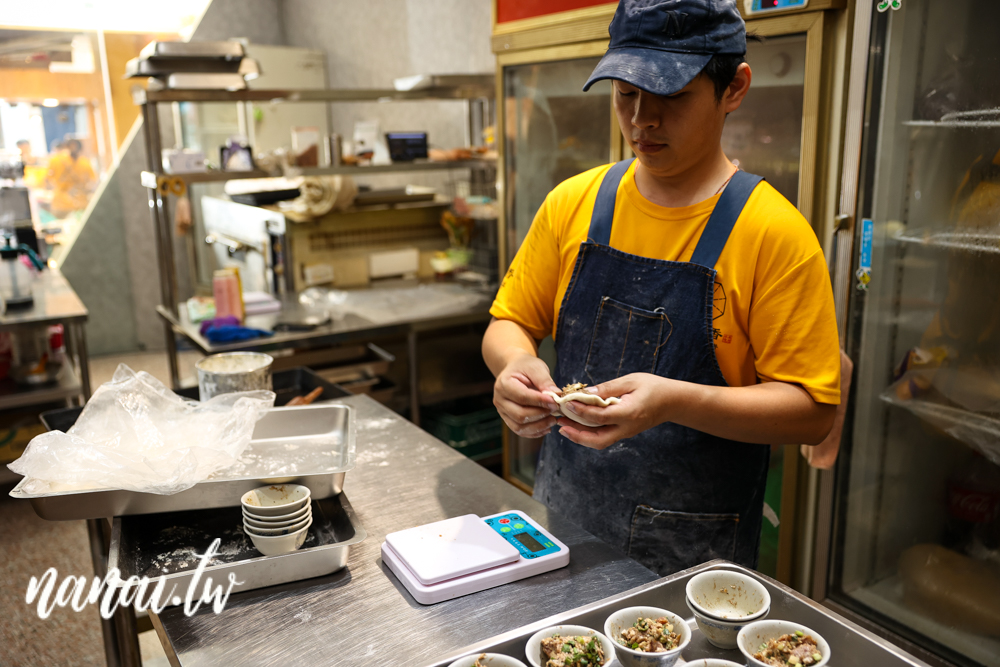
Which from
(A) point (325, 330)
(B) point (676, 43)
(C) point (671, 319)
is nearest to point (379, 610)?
(C) point (671, 319)

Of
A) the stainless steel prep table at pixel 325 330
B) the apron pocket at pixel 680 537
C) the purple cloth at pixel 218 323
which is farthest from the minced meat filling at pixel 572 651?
the purple cloth at pixel 218 323

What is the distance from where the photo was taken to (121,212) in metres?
5.86

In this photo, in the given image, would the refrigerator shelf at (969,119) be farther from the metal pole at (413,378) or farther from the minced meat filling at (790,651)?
the metal pole at (413,378)

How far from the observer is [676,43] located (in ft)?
4.09

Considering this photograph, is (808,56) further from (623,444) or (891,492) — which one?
(891,492)

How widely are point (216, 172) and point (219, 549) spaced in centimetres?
221

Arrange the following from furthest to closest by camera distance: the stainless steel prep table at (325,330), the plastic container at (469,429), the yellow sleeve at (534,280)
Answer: the plastic container at (469,429), the stainless steel prep table at (325,330), the yellow sleeve at (534,280)

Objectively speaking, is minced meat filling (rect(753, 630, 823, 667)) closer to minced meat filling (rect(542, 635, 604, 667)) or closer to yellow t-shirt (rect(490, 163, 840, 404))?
minced meat filling (rect(542, 635, 604, 667))

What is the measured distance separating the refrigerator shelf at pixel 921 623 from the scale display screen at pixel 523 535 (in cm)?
151

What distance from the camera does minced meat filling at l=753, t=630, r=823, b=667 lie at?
35.6 inches

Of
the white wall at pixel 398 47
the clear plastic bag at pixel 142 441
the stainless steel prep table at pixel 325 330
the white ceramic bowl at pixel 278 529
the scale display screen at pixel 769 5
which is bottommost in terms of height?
the stainless steel prep table at pixel 325 330

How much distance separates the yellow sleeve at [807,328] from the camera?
129 centimetres

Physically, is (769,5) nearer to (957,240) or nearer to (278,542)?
(957,240)

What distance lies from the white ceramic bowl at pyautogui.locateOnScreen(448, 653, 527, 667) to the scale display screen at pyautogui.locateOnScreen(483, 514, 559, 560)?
322mm
